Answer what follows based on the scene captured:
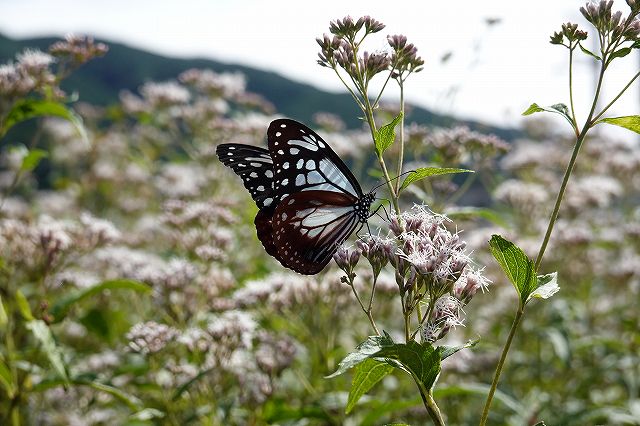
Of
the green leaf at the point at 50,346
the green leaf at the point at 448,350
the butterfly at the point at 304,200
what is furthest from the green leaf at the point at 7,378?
the green leaf at the point at 448,350

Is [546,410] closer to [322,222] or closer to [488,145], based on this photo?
[488,145]

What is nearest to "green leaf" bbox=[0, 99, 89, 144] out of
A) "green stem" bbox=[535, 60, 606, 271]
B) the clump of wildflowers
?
the clump of wildflowers

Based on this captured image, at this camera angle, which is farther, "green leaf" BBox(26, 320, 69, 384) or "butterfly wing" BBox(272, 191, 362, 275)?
"green leaf" BBox(26, 320, 69, 384)

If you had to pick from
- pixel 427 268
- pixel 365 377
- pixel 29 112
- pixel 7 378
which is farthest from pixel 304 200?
pixel 7 378

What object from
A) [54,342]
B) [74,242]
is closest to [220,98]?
[74,242]

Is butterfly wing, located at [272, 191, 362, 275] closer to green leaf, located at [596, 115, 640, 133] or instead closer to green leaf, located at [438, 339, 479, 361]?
green leaf, located at [438, 339, 479, 361]

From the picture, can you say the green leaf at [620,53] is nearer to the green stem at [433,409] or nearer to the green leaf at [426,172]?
the green leaf at [426,172]
